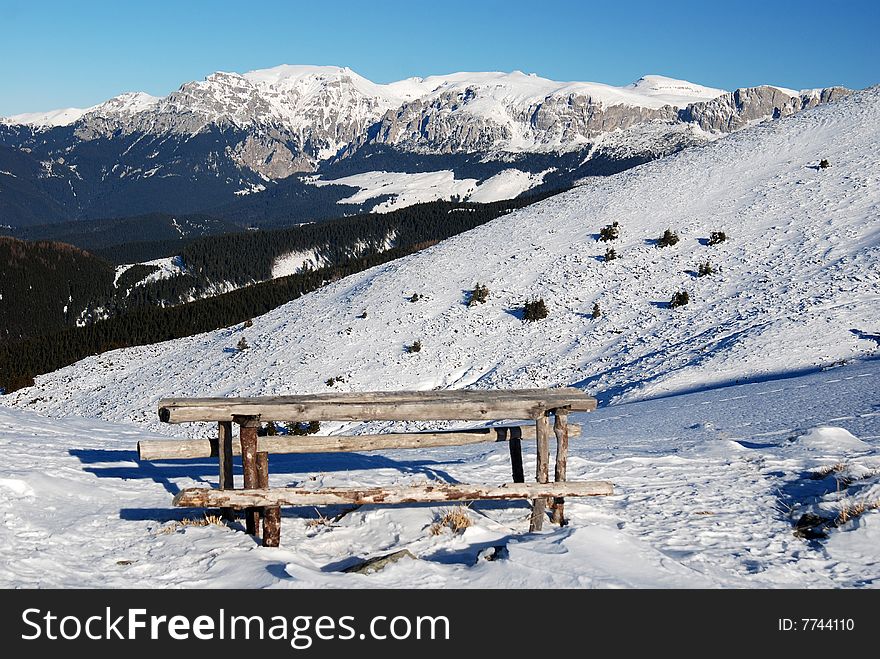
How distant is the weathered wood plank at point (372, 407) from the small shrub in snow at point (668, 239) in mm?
26931

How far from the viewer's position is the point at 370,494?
7.62 meters

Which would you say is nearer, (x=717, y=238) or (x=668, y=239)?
(x=717, y=238)

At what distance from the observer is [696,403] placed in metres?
16.0

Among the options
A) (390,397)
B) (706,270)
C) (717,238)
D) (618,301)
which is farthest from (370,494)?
(717,238)

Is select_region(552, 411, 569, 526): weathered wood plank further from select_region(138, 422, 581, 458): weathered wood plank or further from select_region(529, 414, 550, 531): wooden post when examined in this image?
select_region(138, 422, 581, 458): weathered wood plank

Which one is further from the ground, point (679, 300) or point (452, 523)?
point (679, 300)

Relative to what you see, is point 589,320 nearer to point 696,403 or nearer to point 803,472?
point 696,403

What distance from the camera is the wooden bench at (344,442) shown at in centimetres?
751

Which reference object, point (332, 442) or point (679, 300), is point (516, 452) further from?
point (679, 300)

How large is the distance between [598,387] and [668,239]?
14477 mm

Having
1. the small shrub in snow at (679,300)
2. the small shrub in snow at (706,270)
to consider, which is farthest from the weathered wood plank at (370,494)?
the small shrub in snow at (706,270)

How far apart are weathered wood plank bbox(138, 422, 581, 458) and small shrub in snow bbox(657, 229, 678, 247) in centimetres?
2584

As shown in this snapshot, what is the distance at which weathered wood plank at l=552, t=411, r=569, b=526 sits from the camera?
335 inches
